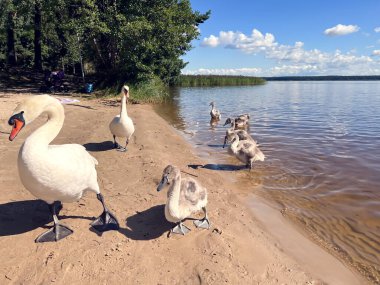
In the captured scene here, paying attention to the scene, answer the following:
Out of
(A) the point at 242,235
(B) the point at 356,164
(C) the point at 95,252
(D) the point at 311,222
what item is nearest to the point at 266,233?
(A) the point at 242,235

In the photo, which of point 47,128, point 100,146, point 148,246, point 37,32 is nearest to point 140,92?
point 100,146

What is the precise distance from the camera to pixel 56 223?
17.1 feet

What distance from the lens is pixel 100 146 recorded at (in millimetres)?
10914

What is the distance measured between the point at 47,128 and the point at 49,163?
56cm

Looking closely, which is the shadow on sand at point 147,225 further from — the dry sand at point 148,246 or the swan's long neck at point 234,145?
the swan's long neck at point 234,145

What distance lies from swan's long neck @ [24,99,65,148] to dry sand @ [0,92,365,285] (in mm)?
1668

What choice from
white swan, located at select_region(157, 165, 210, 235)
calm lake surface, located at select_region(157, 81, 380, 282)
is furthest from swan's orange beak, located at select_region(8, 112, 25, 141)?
calm lake surface, located at select_region(157, 81, 380, 282)

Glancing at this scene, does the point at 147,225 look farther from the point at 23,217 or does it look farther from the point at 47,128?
the point at 47,128

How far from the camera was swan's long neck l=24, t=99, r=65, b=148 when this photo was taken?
448 centimetres

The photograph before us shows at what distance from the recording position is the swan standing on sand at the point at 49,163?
443 centimetres

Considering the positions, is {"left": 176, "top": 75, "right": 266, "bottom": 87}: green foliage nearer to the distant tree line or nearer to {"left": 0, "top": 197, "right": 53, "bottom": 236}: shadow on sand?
the distant tree line

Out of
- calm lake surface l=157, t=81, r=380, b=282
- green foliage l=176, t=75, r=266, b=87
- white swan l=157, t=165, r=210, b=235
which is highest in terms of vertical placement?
green foliage l=176, t=75, r=266, b=87

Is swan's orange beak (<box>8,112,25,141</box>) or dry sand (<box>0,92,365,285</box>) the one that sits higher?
swan's orange beak (<box>8,112,25,141</box>)

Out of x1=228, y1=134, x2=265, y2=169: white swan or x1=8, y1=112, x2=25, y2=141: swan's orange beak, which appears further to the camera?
x1=228, y1=134, x2=265, y2=169: white swan
